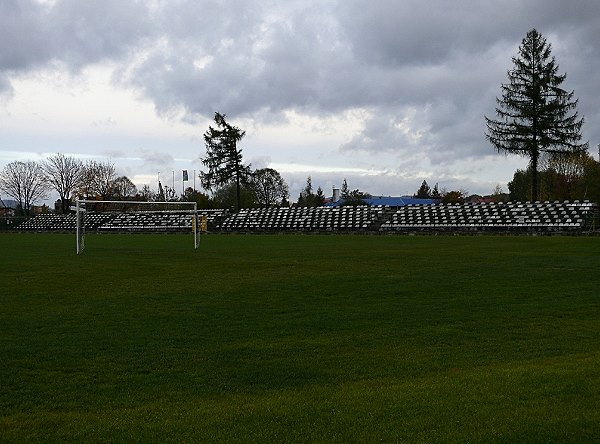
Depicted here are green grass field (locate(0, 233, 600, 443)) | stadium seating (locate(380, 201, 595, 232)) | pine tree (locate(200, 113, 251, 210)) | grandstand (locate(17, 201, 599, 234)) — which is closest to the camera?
green grass field (locate(0, 233, 600, 443))

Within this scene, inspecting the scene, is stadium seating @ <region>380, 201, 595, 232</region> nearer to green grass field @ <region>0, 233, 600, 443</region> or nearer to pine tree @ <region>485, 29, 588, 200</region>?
pine tree @ <region>485, 29, 588, 200</region>

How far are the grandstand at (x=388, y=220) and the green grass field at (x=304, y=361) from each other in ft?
83.7

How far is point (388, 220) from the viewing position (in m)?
53.7

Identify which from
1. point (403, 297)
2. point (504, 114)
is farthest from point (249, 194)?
point (403, 297)

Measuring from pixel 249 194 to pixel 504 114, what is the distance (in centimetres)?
5908

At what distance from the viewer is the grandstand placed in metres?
43.9

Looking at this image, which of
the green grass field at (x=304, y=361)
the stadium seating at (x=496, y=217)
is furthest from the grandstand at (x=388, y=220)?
the green grass field at (x=304, y=361)

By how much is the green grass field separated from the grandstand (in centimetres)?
2553

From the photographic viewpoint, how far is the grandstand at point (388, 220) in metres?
43.9

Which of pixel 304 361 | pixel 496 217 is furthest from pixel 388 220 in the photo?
pixel 304 361

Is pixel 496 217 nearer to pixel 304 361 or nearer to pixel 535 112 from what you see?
pixel 535 112

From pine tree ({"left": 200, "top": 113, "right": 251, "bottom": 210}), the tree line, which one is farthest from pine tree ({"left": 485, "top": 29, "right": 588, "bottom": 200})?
pine tree ({"left": 200, "top": 113, "right": 251, "bottom": 210})

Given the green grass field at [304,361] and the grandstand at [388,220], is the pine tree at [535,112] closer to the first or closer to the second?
the grandstand at [388,220]

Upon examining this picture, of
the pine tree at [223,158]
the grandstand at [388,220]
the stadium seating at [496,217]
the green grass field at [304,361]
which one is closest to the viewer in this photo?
the green grass field at [304,361]
